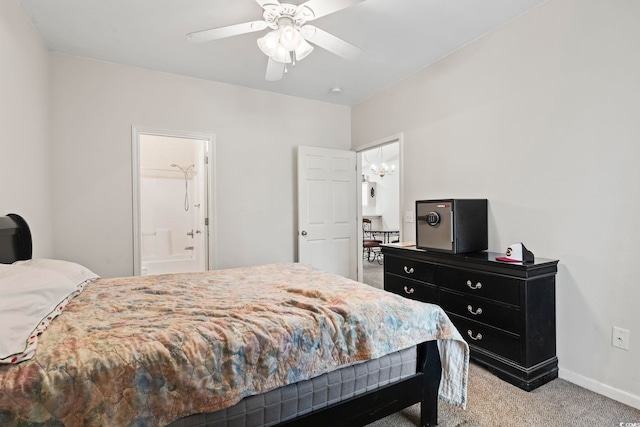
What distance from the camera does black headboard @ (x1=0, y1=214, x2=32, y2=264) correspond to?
74.9 inches

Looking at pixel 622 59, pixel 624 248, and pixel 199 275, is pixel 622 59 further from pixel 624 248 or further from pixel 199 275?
pixel 199 275

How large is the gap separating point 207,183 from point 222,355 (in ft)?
9.03

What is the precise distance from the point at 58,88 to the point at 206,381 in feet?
10.7

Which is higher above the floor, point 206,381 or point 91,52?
point 91,52

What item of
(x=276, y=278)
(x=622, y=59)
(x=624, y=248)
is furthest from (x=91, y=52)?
(x=624, y=248)

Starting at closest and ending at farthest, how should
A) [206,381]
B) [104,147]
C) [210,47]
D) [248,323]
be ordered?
[206,381], [248,323], [210,47], [104,147]

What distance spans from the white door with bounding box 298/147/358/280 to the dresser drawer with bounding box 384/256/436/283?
1210 millimetres

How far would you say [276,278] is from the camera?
2217 millimetres

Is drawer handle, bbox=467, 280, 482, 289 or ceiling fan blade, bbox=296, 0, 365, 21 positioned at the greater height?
ceiling fan blade, bbox=296, 0, 365, 21

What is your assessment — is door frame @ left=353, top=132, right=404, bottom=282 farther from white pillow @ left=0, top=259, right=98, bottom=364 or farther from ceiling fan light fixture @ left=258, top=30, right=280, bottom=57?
white pillow @ left=0, top=259, right=98, bottom=364

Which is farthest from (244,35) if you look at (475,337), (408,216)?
(475,337)

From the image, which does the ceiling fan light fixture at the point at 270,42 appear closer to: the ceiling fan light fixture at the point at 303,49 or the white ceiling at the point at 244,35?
the ceiling fan light fixture at the point at 303,49

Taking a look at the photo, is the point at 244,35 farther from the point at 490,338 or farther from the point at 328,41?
the point at 490,338

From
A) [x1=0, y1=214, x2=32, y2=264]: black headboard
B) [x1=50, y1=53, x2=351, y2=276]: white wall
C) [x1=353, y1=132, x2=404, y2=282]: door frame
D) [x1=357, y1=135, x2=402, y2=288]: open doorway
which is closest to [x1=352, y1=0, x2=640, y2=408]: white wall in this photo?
[x1=353, y1=132, x2=404, y2=282]: door frame
